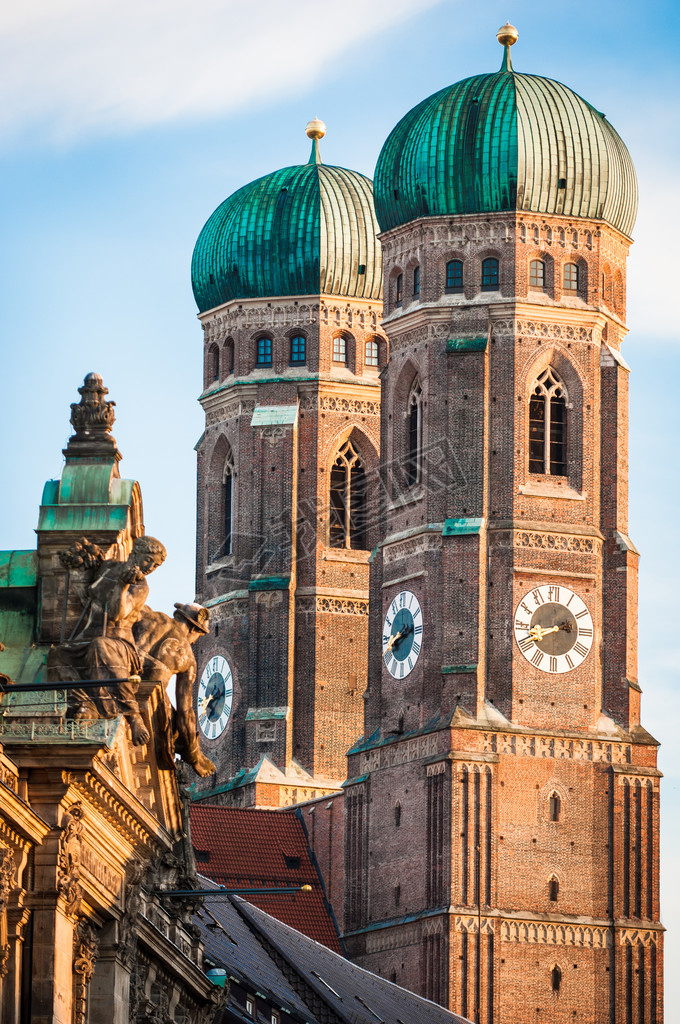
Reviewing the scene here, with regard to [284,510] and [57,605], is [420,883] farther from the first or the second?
[57,605]

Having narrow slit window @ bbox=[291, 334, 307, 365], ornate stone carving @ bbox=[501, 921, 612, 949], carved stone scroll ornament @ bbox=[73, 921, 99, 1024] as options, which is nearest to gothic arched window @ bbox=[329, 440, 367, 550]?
narrow slit window @ bbox=[291, 334, 307, 365]

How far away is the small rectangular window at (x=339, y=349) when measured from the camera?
122125 mm

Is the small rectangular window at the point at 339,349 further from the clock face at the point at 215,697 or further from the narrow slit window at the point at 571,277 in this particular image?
the narrow slit window at the point at 571,277

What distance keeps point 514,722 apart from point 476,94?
19.4 metres

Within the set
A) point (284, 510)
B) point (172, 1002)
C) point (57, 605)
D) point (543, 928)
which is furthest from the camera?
point (284, 510)

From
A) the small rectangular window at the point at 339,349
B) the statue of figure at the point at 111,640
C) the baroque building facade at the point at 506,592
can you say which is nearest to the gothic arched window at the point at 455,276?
the baroque building facade at the point at 506,592

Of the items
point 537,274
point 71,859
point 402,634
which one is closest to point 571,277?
point 537,274

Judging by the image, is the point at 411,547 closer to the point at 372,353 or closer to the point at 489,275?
the point at 489,275

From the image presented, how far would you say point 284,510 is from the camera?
392 ft

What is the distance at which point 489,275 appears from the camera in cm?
10694

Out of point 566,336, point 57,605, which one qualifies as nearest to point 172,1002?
point 57,605

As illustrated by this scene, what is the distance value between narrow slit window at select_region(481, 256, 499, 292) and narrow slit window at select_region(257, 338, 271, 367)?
1663 cm

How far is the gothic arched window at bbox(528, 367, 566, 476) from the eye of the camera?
349ft

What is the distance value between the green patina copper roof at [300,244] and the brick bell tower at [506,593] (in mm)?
12994
